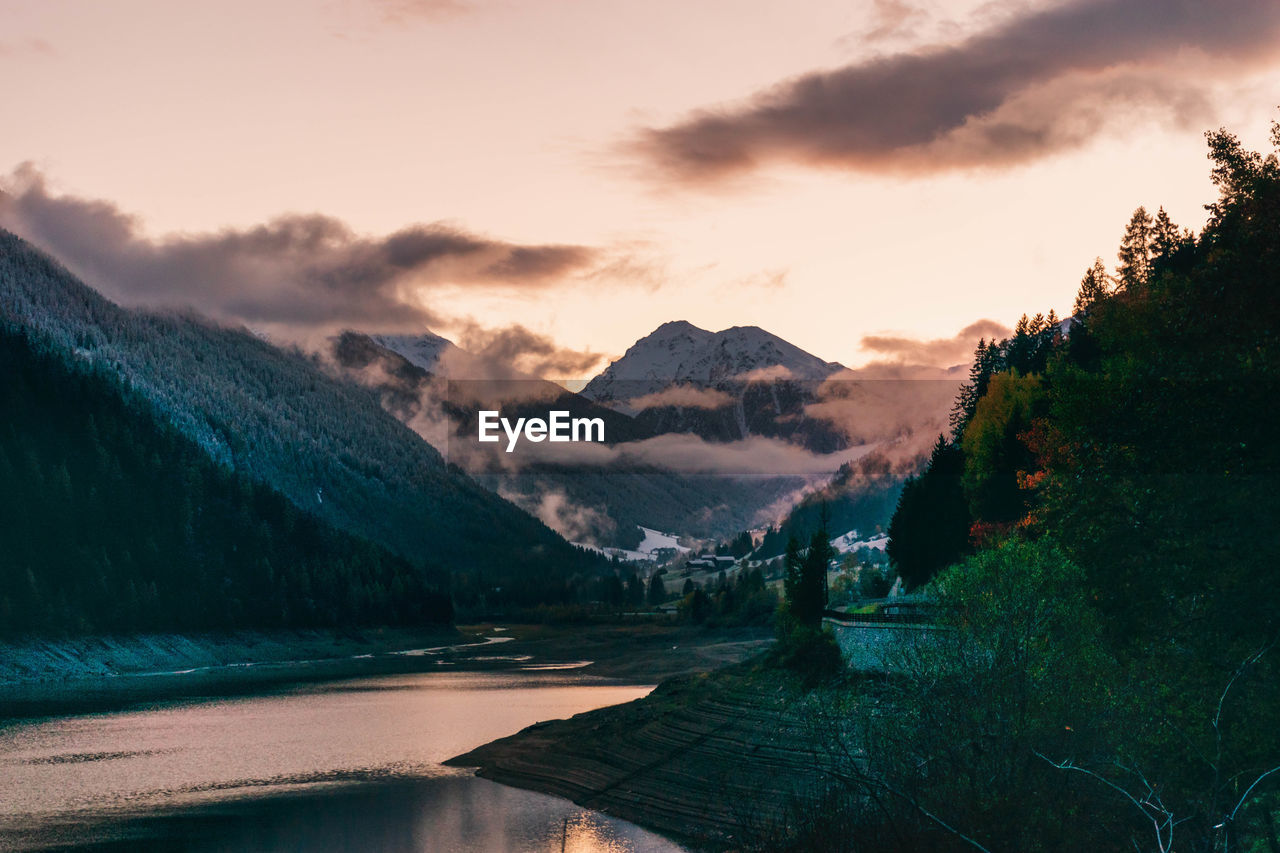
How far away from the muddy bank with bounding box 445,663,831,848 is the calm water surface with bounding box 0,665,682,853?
2497 mm

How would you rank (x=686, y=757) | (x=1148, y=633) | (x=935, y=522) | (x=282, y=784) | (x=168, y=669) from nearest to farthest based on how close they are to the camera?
(x=1148, y=633), (x=686, y=757), (x=282, y=784), (x=935, y=522), (x=168, y=669)

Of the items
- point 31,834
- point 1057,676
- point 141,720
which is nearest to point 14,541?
point 141,720

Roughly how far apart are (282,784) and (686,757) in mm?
26737

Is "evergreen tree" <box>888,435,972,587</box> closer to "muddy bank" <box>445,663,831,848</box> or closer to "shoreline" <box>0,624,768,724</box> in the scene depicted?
"muddy bank" <box>445,663,831,848</box>

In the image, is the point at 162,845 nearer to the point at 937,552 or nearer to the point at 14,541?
the point at 937,552

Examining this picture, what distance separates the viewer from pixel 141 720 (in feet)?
363

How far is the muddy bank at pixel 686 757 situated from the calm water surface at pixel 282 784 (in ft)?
8.19

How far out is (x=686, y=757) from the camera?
74.9m

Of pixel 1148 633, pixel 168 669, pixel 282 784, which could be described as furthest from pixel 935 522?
pixel 168 669

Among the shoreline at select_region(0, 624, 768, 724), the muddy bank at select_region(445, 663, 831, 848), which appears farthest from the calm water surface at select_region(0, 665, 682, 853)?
the shoreline at select_region(0, 624, 768, 724)

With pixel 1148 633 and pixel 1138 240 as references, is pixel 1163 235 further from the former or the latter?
pixel 1148 633

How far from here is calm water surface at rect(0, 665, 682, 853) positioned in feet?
203

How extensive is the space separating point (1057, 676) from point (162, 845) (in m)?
45.5

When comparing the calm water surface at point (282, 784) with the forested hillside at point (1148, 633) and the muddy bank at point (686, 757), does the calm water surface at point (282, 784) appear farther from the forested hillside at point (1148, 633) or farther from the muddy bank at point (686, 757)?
the forested hillside at point (1148, 633)
